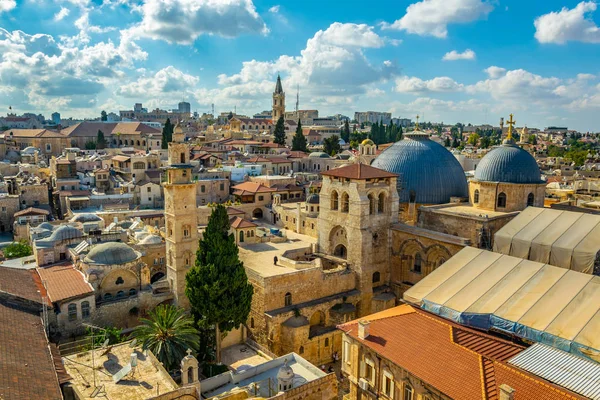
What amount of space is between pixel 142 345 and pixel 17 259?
57.0ft

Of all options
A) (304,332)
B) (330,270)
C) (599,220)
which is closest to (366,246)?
(330,270)

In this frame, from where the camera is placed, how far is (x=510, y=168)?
30.7m

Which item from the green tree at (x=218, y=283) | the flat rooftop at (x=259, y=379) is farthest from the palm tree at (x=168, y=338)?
the flat rooftop at (x=259, y=379)

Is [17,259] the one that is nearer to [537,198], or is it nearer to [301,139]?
[537,198]

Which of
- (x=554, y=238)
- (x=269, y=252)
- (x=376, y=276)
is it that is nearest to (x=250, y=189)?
(x=269, y=252)

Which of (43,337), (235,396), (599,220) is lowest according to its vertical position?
(235,396)

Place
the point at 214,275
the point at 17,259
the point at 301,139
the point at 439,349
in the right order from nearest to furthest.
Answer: the point at 439,349, the point at 214,275, the point at 17,259, the point at 301,139

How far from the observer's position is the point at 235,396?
16.3m

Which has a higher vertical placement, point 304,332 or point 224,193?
point 224,193

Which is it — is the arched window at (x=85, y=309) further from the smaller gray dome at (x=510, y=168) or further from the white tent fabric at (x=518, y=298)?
the smaller gray dome at (x=510, y=168)

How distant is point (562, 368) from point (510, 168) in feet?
56.5

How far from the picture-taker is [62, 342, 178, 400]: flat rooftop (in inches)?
702

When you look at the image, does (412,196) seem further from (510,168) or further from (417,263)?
(510,168)

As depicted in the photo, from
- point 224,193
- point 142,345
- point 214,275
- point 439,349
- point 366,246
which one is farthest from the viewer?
point 224,193
